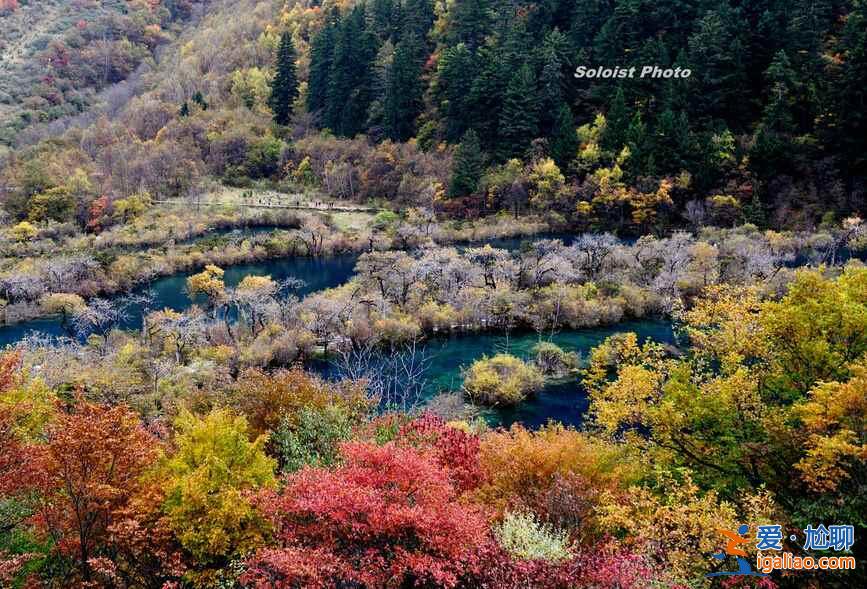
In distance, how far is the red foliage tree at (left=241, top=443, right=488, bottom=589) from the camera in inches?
484

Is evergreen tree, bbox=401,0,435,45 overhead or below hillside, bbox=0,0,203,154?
overhead

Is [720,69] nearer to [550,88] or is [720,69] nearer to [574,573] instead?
[550,88]

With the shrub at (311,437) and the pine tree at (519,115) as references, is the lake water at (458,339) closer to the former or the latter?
the shrub at (311,437)

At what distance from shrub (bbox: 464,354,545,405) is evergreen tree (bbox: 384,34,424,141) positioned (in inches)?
2221

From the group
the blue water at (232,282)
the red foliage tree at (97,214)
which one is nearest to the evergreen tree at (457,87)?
the blue water at (232,282)

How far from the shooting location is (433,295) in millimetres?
44562

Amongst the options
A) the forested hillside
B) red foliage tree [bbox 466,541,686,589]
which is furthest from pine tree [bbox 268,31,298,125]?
red foliage tree [bbox 466,541,686,589]

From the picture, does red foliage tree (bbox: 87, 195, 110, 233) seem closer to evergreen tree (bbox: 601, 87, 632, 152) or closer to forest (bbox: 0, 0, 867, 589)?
forest (bbox: 0, 0, 867, 589)

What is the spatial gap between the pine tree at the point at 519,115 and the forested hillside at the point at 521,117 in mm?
238

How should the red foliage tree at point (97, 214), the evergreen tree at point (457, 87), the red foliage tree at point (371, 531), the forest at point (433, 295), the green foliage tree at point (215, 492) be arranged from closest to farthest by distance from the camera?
the red foliage tree at point (371, 531)
the forest at point (433, 295)
the green foliage tree at point (215, 492)
the red foliage tree at point (97, 214)
the evergreen tree at point (457, 87)

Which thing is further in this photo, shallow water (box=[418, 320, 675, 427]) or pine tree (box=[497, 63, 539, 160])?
pine tree (box=[497, 63, 539, 160])

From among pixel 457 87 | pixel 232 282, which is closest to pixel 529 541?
pixel 232 282

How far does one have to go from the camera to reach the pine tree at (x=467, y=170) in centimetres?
7162

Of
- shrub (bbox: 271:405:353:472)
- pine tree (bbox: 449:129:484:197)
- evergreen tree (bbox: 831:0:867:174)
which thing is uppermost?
evergreen tree (bbox: 831:0:867:174)
